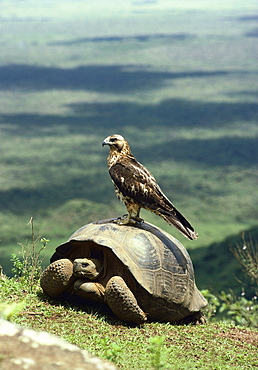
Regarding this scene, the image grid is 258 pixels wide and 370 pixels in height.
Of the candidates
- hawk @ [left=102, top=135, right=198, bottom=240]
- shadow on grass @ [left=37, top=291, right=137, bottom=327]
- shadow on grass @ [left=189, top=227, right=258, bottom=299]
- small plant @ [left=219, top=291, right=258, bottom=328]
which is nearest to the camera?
shadow on grass @ [left=37, top=291, right=137, bottom=327]

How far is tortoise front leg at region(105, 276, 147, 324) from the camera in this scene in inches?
198

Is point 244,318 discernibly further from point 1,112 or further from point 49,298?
point 1,112

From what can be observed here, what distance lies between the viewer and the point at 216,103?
→ 78.3 ft

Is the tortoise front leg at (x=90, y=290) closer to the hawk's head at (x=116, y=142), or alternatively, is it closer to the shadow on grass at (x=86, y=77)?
the hawk's head at (x=116, y=142)

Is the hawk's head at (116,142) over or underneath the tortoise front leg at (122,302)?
over

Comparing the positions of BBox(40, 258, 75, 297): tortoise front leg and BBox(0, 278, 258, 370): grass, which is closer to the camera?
BBox(0, 278, 258, 370): grass

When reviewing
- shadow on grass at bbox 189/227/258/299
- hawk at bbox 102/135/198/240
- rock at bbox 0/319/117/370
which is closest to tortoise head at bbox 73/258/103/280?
hawk at bbox 102/135/198/240

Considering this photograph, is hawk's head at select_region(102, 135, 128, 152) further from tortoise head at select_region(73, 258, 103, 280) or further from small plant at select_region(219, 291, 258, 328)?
small plant at select_region(219, 291, 258, 328)

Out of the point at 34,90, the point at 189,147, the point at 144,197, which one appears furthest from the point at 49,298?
the point at 34,90

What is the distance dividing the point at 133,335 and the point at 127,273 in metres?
0.55

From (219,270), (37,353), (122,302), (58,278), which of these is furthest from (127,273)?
(219,270)

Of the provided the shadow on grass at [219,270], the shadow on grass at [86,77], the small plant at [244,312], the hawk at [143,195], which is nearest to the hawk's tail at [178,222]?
the hawk at [143,195]

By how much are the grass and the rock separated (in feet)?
6.17

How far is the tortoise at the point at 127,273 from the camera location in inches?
201
